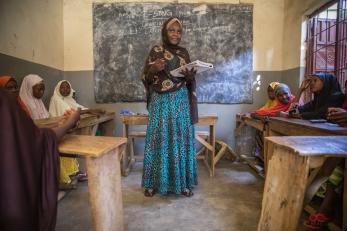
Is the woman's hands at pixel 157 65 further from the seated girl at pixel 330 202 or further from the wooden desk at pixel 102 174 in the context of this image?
the seated girl at pixel 330 202

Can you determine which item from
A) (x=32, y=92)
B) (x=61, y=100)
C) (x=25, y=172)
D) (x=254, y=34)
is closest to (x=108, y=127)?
(x=61, y=100)

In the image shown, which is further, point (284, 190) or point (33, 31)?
point (33, 31)

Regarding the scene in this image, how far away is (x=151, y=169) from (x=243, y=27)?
10.6 feet

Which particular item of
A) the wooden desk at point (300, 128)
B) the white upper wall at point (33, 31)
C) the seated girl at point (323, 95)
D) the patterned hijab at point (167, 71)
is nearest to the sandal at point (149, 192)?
the patterned hijab at point (167, 71)

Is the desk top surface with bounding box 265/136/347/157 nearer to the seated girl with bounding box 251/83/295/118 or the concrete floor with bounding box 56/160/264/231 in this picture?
the concrete floor with bounding box 56/160/264/231

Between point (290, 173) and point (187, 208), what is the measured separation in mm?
1338

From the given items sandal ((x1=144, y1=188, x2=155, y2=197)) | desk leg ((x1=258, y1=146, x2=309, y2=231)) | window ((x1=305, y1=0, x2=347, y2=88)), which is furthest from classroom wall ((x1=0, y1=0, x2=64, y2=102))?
window ((x1=305, y1=0, x2=347, y2=88))

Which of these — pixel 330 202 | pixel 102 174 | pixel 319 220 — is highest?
pixel 102 174

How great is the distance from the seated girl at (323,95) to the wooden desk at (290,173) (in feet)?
4.46

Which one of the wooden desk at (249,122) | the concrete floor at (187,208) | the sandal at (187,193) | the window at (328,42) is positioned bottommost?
the concrete floor at (187,208)

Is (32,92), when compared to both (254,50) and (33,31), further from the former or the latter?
(254,50)

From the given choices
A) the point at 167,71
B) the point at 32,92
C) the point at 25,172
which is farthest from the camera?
the point at 32,92

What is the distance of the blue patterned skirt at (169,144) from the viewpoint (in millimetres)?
2793

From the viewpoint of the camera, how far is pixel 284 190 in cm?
151
